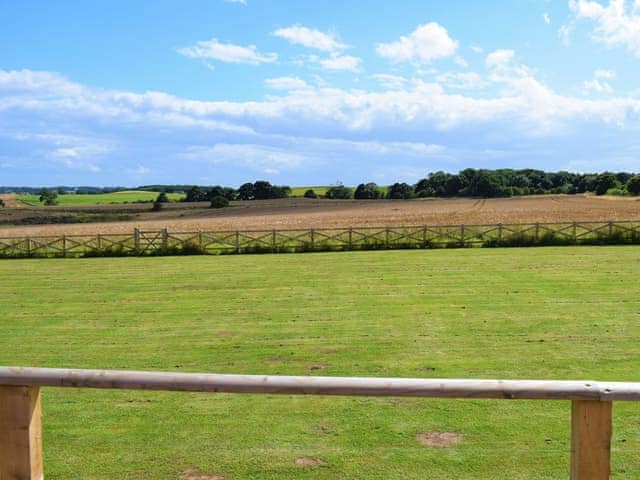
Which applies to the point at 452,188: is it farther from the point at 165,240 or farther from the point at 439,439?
the point at 439,439

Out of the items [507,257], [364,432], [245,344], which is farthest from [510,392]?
[507,257]

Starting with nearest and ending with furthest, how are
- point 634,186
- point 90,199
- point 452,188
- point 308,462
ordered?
1. point 308,462
2. point 634,186
3. point 452,188
4. point 90,199

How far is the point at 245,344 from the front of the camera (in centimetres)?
1051

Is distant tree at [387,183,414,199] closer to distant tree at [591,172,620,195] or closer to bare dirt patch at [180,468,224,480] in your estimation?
distant tree at [591,172,620,195]

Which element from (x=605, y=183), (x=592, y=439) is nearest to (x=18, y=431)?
(x=592, y=439)

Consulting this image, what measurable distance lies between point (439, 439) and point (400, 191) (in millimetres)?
105261

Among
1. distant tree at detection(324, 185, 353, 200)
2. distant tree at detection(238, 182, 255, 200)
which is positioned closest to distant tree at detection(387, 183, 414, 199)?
distant tree at detection(324, 185, 353, 200)

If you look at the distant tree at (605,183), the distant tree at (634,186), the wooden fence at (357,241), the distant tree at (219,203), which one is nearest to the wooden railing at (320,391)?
the wooden fence at (357,241)

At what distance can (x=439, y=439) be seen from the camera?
19.8ft

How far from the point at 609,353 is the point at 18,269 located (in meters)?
23.6

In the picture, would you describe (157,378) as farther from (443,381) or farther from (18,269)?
(18,269)

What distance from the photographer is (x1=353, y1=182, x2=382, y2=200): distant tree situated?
106 metres

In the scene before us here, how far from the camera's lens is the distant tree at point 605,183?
96125 mm

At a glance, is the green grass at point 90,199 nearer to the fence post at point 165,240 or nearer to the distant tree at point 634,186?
the distant tree at point 634,186
